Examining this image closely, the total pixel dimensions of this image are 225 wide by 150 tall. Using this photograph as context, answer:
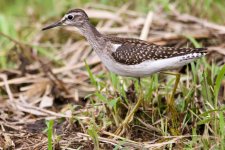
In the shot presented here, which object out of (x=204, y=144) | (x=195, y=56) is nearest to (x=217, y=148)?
(x=204, y=144)

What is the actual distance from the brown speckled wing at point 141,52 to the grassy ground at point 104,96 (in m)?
0.34

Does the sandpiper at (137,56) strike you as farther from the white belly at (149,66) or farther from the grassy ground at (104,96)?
the grassy ground at (104,96)

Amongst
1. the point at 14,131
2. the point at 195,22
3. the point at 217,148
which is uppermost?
the point at 195,22

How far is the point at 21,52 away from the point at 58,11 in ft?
5.27

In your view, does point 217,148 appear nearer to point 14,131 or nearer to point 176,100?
point 176,100

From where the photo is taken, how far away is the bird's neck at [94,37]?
625cm

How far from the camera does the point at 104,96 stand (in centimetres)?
636

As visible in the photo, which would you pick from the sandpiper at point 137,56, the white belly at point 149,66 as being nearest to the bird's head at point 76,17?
the sandpiper at point 137,56

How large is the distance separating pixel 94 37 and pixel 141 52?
627 millimetres

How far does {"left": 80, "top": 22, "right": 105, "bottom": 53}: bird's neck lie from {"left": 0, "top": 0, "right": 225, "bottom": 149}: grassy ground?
291mm

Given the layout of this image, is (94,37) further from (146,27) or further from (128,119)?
(146,27)

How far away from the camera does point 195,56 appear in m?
5.78

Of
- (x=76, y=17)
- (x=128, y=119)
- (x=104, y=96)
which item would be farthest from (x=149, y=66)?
(x=76, y=17)

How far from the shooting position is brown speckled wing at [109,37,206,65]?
233 inches
